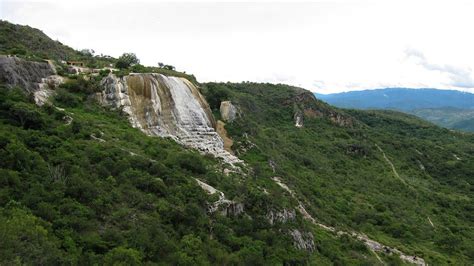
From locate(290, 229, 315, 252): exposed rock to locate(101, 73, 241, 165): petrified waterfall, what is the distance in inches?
373

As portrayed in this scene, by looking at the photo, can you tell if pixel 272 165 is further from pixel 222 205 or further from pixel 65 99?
pixel 65 99

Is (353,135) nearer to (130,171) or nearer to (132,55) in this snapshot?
(132,55)

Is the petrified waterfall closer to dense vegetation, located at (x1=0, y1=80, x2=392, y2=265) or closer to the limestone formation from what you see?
dense vegetation, located at (x1=0, y1=80, x2=392, y2=265)

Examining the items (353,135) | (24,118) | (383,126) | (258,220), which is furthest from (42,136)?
(383,126)

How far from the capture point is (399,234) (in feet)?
141

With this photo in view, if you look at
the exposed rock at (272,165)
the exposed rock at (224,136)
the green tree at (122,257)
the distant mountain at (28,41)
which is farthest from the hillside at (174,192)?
the distant mountain at (28,41)

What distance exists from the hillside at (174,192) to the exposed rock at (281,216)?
96 millimetres

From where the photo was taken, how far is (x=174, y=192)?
24.1 metres

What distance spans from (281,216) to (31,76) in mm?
21930

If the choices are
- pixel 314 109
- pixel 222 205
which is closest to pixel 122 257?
pixel 222 205

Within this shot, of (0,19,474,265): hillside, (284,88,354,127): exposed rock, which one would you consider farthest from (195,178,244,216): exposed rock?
(284,88,354,127): exposed rock

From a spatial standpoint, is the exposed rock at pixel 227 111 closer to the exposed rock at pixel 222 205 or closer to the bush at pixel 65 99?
the bush at pixel 65 99

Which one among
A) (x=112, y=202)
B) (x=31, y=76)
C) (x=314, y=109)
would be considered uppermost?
(x=31, y=76)

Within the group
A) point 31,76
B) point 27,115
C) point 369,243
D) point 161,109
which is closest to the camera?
point 27,115
